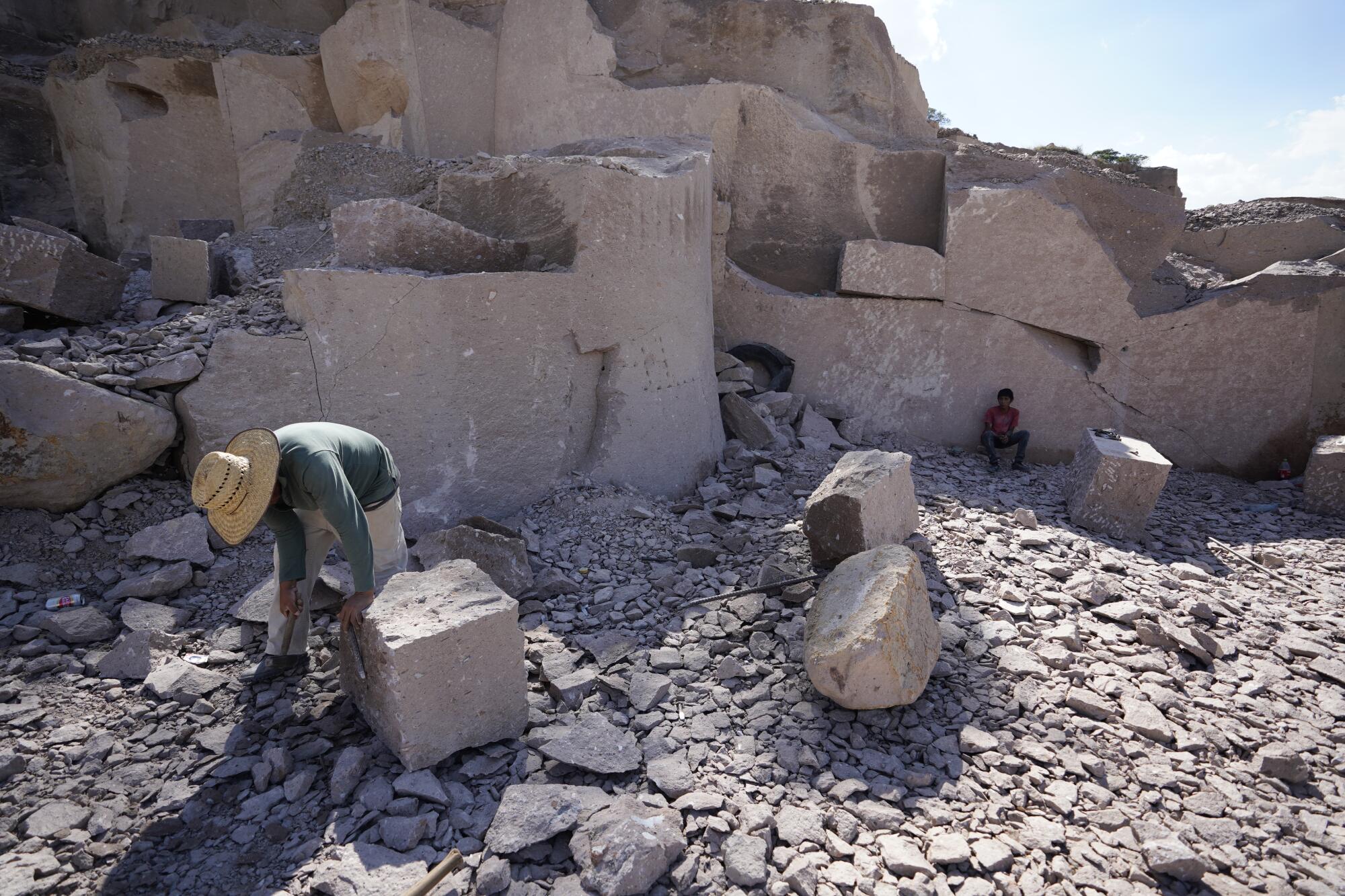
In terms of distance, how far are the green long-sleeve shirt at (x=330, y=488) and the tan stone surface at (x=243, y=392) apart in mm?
916

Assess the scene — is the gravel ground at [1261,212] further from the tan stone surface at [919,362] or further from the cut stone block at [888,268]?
the cut stone block at [888,268]

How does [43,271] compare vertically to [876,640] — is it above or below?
above

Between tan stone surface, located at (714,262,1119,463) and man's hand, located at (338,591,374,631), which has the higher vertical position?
tan stone surface, located at (714,262,1119,463)

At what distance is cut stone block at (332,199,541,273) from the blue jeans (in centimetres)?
387

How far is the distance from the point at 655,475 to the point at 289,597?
2156 millimetres

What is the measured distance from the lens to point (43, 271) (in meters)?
3.51

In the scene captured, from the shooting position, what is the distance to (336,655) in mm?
2855

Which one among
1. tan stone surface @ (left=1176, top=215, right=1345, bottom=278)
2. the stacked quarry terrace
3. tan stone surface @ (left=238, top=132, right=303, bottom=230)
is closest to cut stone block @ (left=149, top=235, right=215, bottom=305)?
the stacked quarry terrace

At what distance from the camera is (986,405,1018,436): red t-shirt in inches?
231

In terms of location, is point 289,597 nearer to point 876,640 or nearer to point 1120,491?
point 876,640

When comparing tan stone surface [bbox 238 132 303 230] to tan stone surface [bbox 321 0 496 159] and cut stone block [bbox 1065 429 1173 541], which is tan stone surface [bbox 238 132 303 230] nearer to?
tan stone surface [bbox 321 0 496 159]

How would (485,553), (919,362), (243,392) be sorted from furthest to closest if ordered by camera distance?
1. (919,362)
2. (243,392)
3. (485,553)

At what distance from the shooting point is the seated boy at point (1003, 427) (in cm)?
580

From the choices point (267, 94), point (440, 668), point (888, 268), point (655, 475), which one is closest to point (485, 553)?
point (440, 668)
